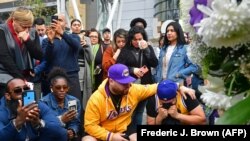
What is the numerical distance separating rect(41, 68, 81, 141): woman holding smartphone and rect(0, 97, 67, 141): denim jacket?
0.25 m

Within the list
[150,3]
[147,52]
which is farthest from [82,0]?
[150,3]

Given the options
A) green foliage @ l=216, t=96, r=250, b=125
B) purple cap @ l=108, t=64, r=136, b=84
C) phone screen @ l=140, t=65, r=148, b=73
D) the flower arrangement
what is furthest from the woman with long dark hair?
green foliage @ l=216, t=96, r=250, b=125

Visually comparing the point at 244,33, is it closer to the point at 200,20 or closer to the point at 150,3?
the point at 200,20

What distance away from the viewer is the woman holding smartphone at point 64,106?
4.71 metres

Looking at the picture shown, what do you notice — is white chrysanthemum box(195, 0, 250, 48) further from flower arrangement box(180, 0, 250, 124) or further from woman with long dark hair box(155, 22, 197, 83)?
woman with long dark hair box(155, 22, 197, 83)

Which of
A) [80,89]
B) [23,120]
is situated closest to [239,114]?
[23,120]

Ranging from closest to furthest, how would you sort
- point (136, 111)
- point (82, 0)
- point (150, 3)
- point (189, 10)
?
1. point (189, 10)
2. point (136, 111)
3. point (82, 0)
4. point (150, 3)

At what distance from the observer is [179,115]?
4.41 m

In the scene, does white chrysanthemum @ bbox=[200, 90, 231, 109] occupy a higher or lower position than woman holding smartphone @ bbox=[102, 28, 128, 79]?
higher

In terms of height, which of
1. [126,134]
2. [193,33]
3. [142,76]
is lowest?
[126,134]

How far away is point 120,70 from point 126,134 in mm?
589

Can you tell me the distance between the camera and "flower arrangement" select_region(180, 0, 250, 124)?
130 cm

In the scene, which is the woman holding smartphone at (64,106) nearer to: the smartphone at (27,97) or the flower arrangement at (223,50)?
the smartphone at (27,97)

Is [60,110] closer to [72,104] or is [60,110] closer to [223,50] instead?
[72,104]
